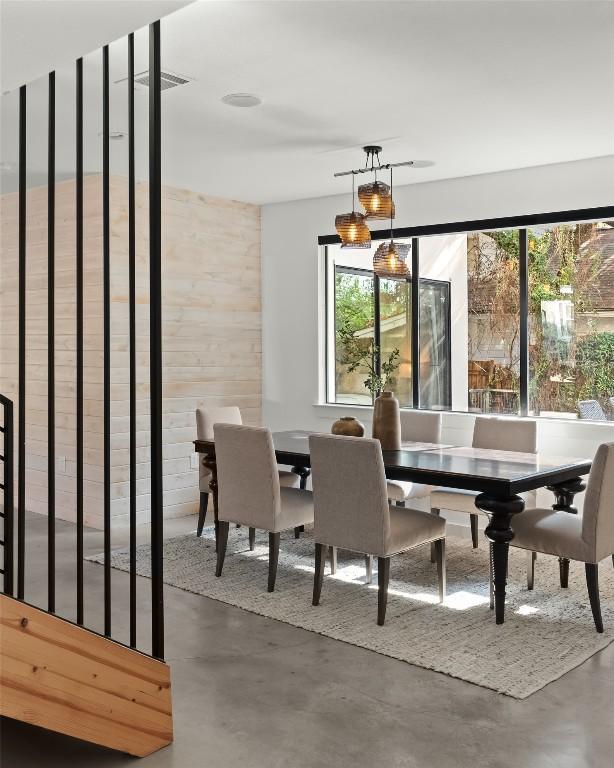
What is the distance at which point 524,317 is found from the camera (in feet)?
19.4

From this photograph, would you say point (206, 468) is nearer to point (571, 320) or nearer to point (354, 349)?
point (354, 349)

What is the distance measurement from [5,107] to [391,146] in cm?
234

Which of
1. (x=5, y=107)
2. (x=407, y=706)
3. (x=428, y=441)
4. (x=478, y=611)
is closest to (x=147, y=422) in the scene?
(x=428, y=441)

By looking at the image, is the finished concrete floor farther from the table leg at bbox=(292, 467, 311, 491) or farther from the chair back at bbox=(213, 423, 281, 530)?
the table leg at bbox=(292, 467, 311, 491)

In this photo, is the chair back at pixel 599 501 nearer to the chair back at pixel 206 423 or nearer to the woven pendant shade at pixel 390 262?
the woven pendant shade at pixel 390 262

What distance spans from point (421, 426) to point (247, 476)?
1676 mm

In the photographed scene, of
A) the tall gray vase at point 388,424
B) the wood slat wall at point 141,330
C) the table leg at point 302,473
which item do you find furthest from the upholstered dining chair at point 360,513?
the wood slat wall at point 141,330

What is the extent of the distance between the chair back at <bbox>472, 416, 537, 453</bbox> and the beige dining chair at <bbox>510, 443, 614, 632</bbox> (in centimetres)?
116

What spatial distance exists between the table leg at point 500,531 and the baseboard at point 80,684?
70.5 inches

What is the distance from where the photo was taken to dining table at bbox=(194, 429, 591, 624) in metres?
3.82

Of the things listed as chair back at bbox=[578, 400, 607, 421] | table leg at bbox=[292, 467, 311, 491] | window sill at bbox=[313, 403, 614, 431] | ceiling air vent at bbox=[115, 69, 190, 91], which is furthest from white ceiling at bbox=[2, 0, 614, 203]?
table leg at bbox=[292, 467, 311, 491]

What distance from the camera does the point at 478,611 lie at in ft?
13.2

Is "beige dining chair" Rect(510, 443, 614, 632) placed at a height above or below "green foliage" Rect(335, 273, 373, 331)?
below

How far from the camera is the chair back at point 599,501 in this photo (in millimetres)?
3633
